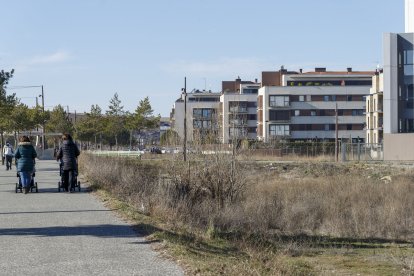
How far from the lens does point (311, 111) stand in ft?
338

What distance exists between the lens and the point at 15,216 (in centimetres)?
1427

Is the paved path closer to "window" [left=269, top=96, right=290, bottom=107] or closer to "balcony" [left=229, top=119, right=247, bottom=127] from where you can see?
"balcony" [left=229, top=119, right=247, bottom=127]

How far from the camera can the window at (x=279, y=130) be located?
10062cm

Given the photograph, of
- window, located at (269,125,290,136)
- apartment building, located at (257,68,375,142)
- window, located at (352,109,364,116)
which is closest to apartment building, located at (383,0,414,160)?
apartment building, located at (257,68,375,142)

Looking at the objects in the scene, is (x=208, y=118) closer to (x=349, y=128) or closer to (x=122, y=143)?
(x=122, y=143)

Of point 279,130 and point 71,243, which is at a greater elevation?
point 279,130

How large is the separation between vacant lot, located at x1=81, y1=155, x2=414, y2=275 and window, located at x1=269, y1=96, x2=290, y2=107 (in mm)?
63129

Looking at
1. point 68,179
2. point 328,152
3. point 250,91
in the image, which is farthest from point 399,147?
point 250,91

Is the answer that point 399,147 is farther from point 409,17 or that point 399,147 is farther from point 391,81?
point 409,17

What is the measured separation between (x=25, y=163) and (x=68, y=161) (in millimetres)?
1297

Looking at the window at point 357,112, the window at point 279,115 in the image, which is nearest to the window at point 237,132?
the window at point 279,115

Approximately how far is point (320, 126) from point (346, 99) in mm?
5989

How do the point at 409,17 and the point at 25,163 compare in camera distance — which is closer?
the point at 25,163

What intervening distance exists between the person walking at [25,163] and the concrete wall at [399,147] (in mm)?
50929
